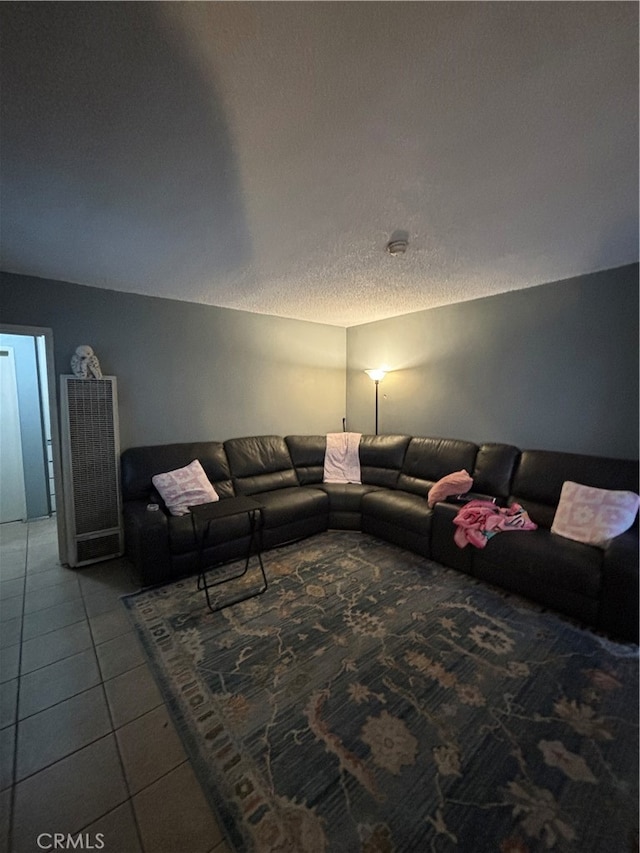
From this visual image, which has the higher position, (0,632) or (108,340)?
(108,340)

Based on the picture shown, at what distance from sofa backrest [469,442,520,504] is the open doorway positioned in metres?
4.63

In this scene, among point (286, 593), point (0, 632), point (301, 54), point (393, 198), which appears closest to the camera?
point (301, 54)

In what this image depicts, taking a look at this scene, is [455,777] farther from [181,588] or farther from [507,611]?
[181,588]

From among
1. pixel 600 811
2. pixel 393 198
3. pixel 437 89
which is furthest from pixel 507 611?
pixel 437 89

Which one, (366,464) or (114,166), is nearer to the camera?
(114,166)

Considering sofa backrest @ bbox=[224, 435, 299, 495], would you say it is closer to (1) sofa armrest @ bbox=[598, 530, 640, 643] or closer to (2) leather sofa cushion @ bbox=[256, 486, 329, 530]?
(2) leather sofa cushion @ bbox=[256, 486, 329, 530]

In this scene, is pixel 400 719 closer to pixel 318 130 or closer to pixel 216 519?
pixel 216 519

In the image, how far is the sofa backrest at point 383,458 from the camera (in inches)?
153

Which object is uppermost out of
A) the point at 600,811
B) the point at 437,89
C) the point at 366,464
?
the point at 437,89

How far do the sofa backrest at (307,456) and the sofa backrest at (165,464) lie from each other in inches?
34.8

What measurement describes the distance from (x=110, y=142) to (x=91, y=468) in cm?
249

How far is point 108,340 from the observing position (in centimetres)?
303

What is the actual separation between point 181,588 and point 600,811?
2444mm

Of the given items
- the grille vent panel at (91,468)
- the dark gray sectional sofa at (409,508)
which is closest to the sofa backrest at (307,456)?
the dark gray sectional sofa at (409,508)
